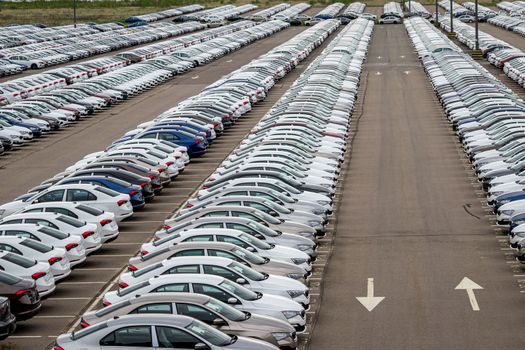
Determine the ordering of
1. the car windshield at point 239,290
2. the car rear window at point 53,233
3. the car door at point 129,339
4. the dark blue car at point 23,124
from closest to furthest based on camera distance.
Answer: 1. the car door at point 129,339
2. the car windshield at point 239,290
3. the car rear window at point 53,233
4. the dark blue car at point 23,124

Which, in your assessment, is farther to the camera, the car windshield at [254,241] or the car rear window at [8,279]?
the car windshield at [254,241]

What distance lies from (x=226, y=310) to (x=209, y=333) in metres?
1.51

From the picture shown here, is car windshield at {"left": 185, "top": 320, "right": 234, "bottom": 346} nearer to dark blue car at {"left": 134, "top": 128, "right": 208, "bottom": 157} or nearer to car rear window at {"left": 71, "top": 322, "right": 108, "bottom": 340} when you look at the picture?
car rear window at {"left": 71, "top": 322, "right": 108, "bottom": 340}

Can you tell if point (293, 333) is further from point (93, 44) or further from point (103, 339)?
point (93, 44)

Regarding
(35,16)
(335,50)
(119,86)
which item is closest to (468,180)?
(119,86)

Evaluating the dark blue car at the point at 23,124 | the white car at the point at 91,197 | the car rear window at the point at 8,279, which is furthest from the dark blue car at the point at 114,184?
the dark blue car at the point at 23,124

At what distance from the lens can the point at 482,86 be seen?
53.2 m

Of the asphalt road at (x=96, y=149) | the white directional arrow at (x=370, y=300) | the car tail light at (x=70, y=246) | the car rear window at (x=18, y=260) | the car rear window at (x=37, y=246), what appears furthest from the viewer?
the car tail light at (x=70, y=246)

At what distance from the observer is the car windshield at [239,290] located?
20891 millimetres

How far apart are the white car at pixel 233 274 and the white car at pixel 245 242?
219 centimetres

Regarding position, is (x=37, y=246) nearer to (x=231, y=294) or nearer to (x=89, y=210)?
(x=89, y=210)

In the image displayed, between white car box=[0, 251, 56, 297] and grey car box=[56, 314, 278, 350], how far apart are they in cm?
558

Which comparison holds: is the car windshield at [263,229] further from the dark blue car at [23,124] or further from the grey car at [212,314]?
the dark blue car at [23,124]

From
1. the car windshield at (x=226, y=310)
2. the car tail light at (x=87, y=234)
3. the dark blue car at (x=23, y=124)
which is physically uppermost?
the car windshield at (x=226, y=310)
